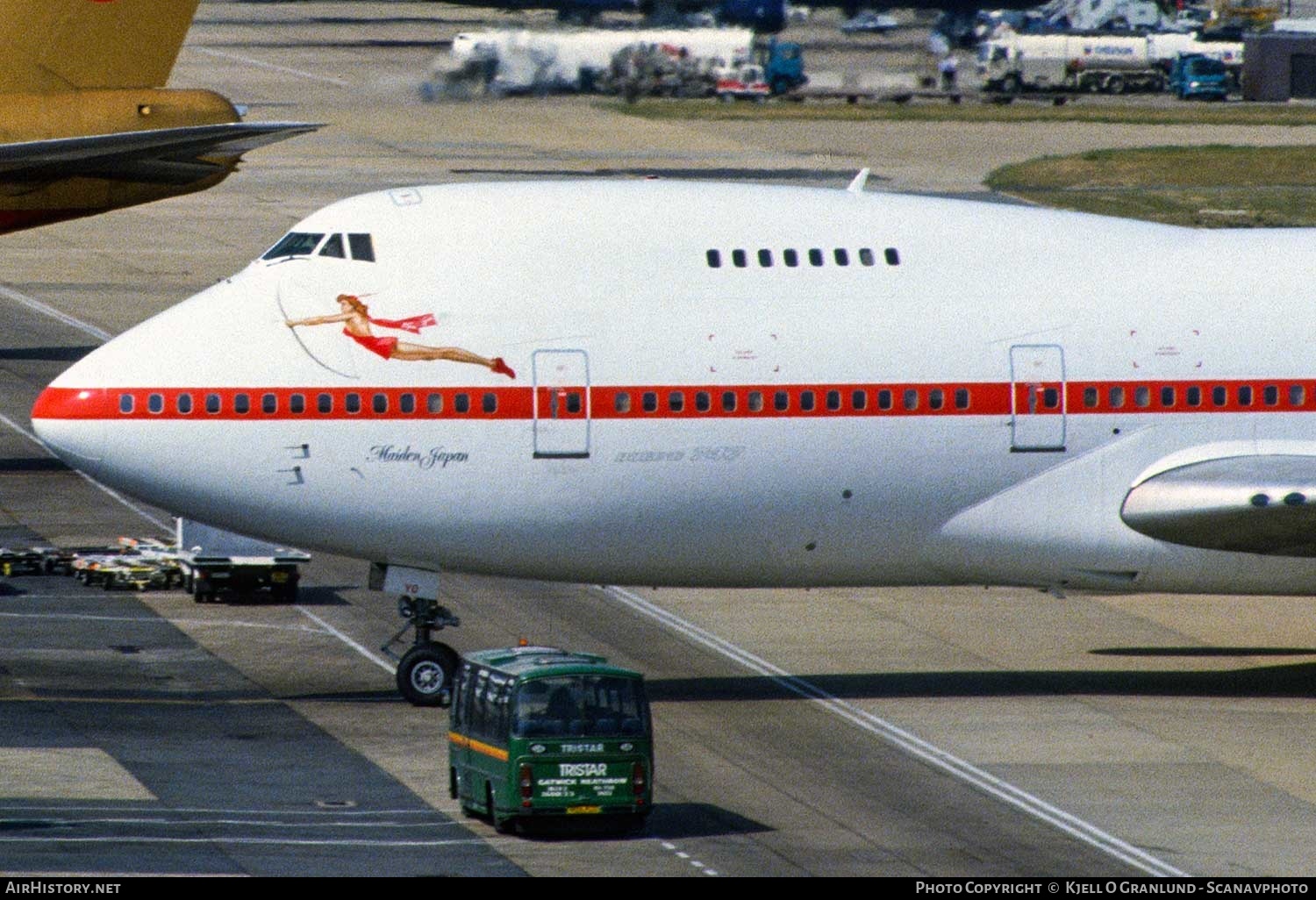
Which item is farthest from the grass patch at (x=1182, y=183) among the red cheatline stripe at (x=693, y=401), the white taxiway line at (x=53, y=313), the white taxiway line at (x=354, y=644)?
the red cheatline stripe at (x=693, y=401)

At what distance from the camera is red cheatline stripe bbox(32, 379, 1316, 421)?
36.9 metres

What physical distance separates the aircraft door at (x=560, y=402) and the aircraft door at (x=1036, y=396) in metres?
6.31

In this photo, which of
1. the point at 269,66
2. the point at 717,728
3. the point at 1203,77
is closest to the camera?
the point at 717,728

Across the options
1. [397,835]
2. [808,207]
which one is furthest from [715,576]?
[397,835]

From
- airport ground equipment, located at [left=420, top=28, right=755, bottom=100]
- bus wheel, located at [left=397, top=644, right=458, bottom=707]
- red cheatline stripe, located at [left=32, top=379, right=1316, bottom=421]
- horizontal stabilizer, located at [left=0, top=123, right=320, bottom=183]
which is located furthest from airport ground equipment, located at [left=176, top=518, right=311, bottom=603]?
airport ground equipment, located at [left=420, top=28, right=755, bottom=100]

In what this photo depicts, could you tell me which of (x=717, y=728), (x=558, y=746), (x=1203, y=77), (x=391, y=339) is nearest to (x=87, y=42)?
(x=391, y=339)

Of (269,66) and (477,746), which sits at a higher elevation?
(269,66)

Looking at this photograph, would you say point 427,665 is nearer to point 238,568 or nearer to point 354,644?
point 354,644

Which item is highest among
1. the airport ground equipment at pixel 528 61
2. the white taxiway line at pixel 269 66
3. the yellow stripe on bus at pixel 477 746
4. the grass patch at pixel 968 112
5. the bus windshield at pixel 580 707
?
the airport ground equipment at pixel 528 61

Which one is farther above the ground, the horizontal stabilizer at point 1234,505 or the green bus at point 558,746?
the horizontal stabilizer at point 1234,505

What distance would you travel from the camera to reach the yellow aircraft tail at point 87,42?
199 feet

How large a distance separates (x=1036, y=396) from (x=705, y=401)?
489 centimetres

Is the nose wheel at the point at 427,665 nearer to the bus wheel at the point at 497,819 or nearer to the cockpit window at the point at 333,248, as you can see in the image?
the cockpit window at the point at 333,248

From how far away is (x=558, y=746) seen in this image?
31.5 m
